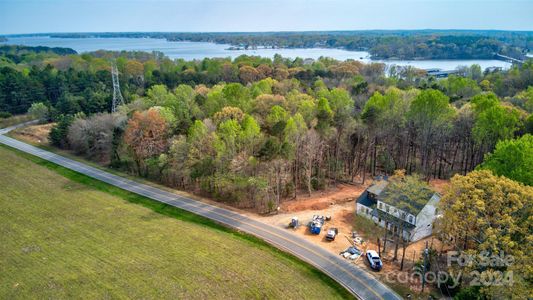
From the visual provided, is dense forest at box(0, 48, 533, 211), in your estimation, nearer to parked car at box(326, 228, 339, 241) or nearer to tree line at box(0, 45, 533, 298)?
tree line at box(0, 45, 533, 298)

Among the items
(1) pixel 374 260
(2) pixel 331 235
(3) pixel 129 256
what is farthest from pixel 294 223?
(3) pixel 129 256

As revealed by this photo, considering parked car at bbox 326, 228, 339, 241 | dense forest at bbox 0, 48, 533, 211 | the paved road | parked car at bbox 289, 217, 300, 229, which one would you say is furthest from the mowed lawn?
dense forest at bbox 0, 48, 533, 211

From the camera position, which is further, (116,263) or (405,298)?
(116,263)

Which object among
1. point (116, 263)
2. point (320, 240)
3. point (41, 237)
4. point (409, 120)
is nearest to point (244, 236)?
point (320, 240)

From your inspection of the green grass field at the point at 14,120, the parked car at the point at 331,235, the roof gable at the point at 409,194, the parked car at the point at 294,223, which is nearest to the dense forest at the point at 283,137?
the parked car at the point at 294,223

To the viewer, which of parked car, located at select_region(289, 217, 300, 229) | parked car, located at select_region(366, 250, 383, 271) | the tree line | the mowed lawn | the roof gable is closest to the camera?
the mowed lawn

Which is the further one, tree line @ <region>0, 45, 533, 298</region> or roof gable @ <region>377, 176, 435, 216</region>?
roof gable @ <region>377, 176, 435, 216</region>

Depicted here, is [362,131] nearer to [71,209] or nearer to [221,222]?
[221,222]
